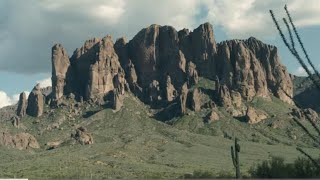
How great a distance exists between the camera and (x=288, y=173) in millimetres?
91500

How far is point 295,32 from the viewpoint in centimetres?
740

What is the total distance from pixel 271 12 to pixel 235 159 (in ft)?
72.1

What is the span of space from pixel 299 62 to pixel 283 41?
39cm

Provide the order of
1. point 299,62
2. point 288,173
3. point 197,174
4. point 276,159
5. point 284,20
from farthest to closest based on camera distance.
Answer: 1. point 197,174
2. point 276,159
3. point 288,173
4. point 284,20
5. point 299,62

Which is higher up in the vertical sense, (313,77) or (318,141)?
(313,77)

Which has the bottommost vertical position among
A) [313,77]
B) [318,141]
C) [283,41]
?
[318,141]

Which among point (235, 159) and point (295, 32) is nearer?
point (295, 32)

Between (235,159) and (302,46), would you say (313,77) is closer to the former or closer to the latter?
(302,46)

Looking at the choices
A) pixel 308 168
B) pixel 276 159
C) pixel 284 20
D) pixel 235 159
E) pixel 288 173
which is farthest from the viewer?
pixel 276 159

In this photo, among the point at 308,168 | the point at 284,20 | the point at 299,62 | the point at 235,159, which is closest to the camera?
the point at 299,62

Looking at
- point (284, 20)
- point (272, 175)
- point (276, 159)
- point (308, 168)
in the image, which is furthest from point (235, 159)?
point (276, 159)

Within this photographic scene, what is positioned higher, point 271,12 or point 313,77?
point 271,12

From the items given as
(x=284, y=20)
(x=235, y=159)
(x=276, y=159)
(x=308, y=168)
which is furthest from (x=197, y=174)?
(x=284, y=20)

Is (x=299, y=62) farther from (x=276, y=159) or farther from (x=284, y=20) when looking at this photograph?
(x=276, y=159)
